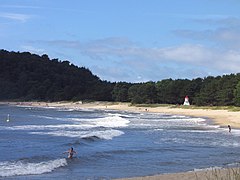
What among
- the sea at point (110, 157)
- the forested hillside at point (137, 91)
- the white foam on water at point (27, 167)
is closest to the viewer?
the white foam on water at point (27, 167)

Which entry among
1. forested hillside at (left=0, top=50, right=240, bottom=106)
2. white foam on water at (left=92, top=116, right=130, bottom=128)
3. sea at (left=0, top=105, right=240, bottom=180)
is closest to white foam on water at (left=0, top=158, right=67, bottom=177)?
sea at (left=0, top=105, right=240, bottom=180)

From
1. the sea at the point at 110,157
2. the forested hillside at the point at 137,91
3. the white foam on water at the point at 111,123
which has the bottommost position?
the sea at the point at 110,157

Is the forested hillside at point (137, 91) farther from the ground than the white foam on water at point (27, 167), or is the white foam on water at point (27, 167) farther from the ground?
the forested hillside at point (137, 91)

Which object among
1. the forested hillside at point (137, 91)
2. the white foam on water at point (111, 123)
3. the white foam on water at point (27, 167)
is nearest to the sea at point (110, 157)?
the white foam on water at point (27, 167)

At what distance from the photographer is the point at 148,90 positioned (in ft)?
404

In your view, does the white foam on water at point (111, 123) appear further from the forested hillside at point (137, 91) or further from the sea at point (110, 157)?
the forested hillside at point (137, 91)

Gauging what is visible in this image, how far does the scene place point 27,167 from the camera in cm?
2039

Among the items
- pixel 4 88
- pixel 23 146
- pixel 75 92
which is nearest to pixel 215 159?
pixel 23 146

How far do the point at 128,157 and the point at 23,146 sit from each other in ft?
27.6

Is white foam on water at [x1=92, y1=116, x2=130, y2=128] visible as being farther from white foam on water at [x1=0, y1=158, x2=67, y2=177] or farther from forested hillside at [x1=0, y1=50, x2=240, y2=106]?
forested hillside at [x1=0, y1=50, x2=240, y2=106]

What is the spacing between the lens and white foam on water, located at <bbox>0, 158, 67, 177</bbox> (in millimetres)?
19017

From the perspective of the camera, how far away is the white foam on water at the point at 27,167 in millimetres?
19017

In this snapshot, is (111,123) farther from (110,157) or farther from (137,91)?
(137,91)

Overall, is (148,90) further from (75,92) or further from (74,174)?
(74,174)
